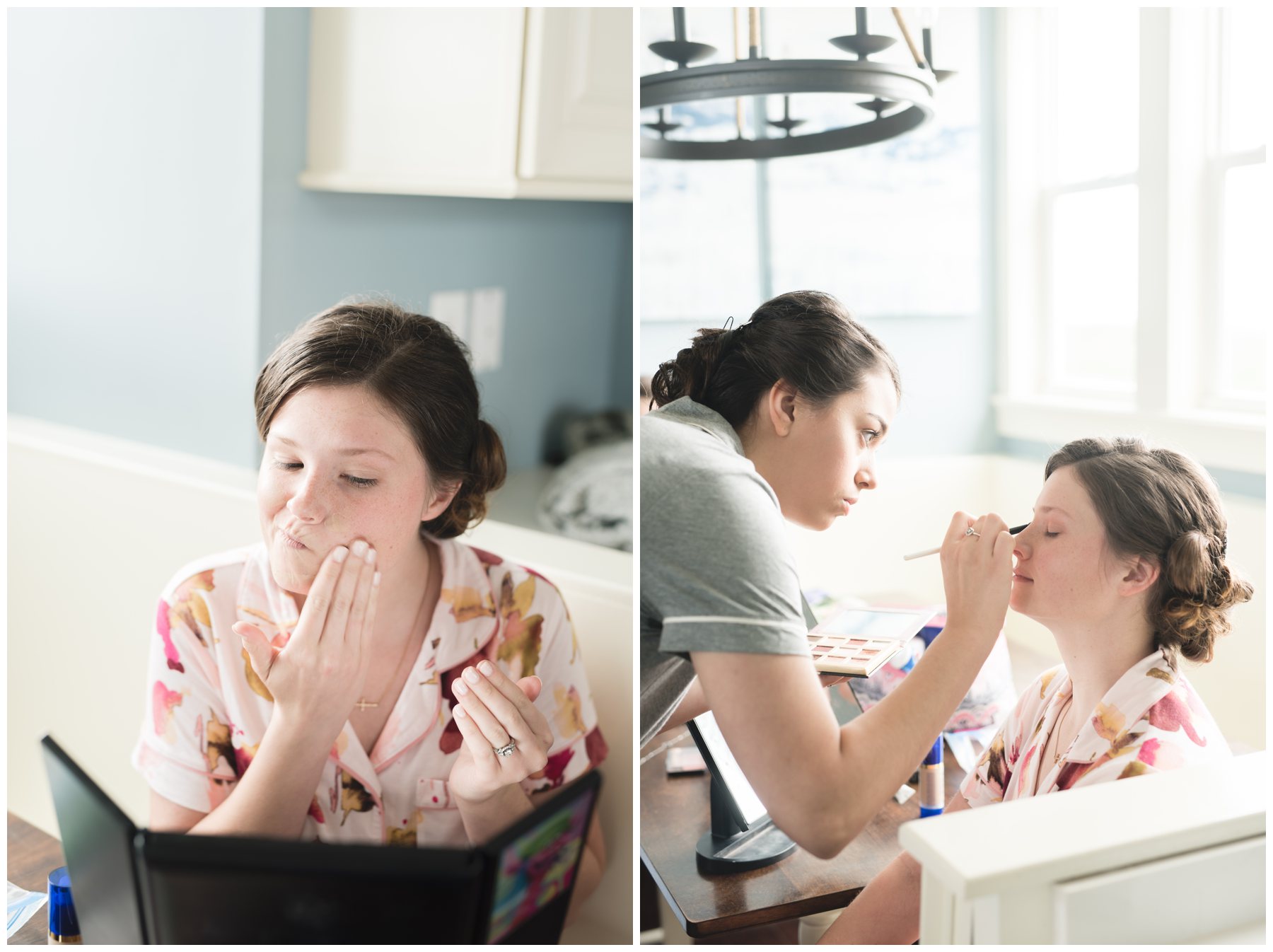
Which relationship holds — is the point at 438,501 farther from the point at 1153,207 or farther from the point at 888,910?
the point at 1153,207

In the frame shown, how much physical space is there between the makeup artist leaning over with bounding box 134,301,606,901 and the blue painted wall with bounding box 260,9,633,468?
764 millimetres

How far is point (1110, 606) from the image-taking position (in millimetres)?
717

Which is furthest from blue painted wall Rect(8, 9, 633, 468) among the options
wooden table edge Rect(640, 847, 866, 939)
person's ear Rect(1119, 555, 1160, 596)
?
person's ear Rect(1119, 555, 1160, 596)

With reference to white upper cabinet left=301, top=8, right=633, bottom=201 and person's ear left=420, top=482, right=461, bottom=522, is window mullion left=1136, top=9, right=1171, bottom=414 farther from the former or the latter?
white upper cabinet left=301, top=8, right=633, bottom=201

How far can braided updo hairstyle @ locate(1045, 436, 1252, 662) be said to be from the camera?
28.3 inches

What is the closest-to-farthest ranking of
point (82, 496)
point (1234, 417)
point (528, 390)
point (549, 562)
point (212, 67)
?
point (1234, 417)
point (549, 562)
point (82, 496)
point (212, 67)
point (528, 390)

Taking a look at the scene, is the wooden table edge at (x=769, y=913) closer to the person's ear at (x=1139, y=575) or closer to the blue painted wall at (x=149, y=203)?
the person's ear at (x=1139, y=575)

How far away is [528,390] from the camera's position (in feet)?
7.78

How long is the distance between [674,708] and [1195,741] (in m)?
0.38

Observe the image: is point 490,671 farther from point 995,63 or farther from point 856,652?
point 995,63

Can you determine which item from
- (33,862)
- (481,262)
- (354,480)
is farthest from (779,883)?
(481,262)

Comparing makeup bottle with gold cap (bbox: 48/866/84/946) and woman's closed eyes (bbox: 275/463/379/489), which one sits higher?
woman's closed eyes (bbox: 275/463/379/489)

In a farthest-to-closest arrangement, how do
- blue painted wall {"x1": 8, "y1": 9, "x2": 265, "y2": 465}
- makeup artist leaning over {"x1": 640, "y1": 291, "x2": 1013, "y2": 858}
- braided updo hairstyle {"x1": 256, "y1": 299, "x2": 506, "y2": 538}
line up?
blue painted wall {"x1": 8, "y1": 9, "x2": 265, "y2": 465} < braided updo hairstyle {"x1": 256, "y1": 299, "x2": 506, "y2": 538} < makeup artist leaning over {"x1": 640, "y1": 291, "x2": 1013, "y2": 858}

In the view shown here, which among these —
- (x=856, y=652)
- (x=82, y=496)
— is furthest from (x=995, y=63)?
(x=82, y=496)
